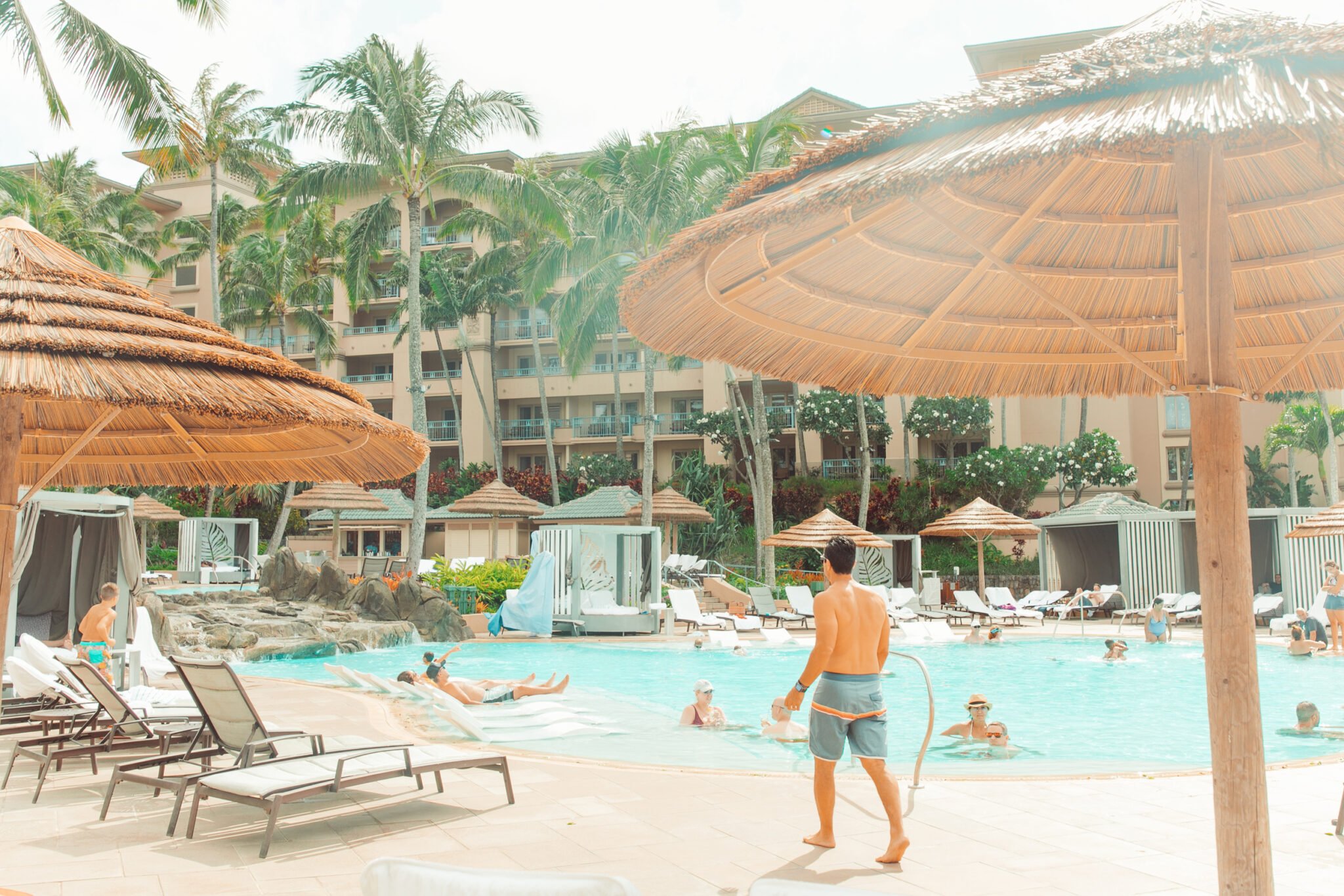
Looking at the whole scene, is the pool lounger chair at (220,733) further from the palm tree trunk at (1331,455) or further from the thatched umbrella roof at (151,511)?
the palm tree trunk at (1331,455)

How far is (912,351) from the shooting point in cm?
493

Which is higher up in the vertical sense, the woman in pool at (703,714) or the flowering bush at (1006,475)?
the flowering bush at (1006,475)

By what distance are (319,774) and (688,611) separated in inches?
565

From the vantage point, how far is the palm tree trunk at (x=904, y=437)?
34406 millimetres

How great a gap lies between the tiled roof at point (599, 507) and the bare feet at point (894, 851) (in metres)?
20.9

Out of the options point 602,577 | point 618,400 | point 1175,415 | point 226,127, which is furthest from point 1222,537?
point 618,400

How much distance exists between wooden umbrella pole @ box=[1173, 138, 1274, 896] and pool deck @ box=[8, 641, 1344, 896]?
3.35 ft

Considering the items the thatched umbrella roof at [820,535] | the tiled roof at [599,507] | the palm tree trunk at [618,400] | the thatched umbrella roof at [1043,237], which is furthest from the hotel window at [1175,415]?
the thatched umbrella roof at [1043,237]

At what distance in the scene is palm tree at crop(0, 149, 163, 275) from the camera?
25906mm

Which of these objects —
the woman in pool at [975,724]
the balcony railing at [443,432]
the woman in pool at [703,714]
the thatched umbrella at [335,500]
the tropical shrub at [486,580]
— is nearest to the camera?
the woman in pool at [975,724]

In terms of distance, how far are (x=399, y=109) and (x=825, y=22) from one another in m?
15.0

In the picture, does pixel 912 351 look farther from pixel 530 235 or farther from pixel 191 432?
pixel 530 235

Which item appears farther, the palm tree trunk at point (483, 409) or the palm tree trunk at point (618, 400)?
the palm tree trunk at point (483, 409)

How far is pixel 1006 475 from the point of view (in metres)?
30.4
